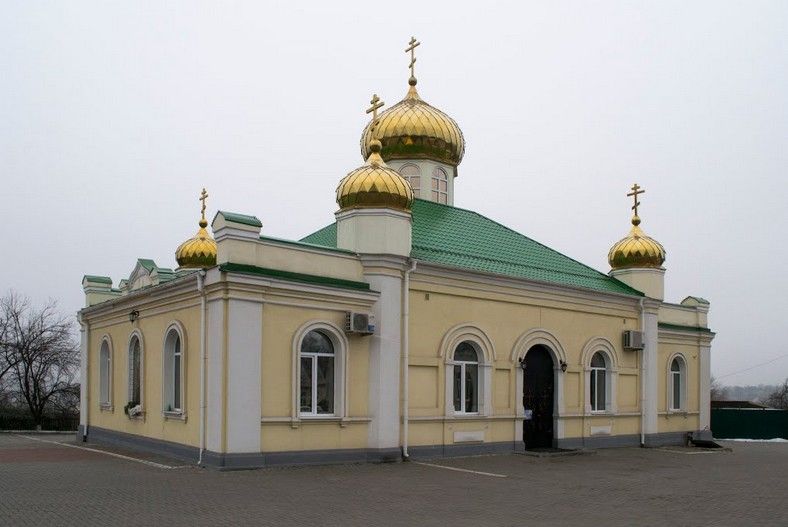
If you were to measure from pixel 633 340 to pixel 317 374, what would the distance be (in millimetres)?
9635

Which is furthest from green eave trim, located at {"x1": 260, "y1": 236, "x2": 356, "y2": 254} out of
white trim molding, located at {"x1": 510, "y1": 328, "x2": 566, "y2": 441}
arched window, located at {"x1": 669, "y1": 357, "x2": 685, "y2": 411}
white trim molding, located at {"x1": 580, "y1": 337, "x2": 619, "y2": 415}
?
arched window, located at {"x1": 669, "y1": 357, "x2": 685, "y2": 411}

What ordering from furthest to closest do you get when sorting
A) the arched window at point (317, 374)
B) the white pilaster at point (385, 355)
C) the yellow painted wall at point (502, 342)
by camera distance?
the yellow painted wall at point (502, 342) → the white pilaster at point (385, 355) → the arched window at point (317, 374)

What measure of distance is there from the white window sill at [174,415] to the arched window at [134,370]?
2.21 metres

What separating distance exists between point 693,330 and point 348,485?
15211mm

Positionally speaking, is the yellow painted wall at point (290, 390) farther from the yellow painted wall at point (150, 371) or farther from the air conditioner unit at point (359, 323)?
the yellow painted wall at point (150, 371)

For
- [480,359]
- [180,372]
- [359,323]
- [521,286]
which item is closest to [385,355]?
[359,323]

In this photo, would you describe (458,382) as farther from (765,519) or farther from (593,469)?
(765,519)

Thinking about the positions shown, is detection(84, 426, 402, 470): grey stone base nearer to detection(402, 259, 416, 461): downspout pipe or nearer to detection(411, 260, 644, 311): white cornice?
detection(402, 259, 416, 461): downspout pipe

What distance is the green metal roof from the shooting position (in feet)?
58.6

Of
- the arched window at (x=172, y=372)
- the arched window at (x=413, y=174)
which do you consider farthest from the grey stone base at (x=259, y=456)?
the arched window at (x=413, y=174)

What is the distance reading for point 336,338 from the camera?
1533 cm

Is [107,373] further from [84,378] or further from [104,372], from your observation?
[84,378]

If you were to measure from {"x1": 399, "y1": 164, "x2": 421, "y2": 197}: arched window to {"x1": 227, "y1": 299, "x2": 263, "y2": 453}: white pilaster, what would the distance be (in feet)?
28.3

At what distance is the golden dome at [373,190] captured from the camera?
52.8 feet
